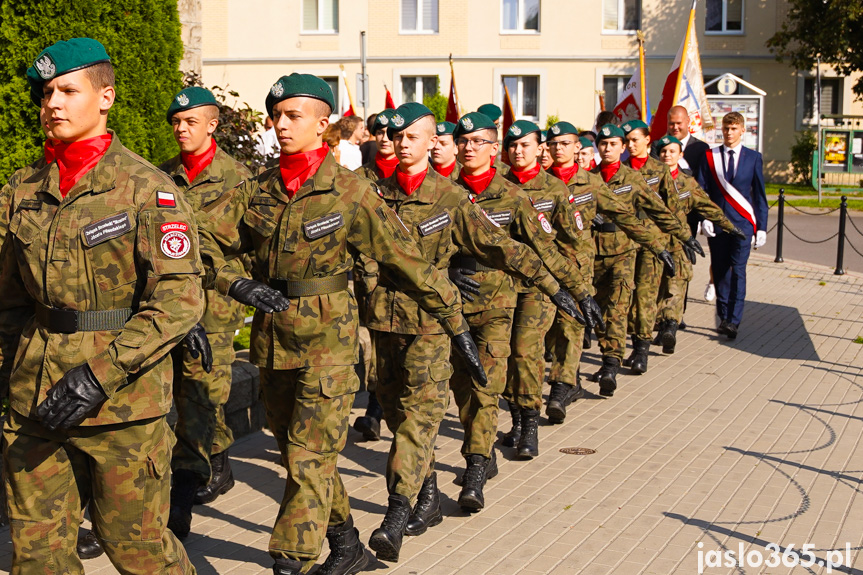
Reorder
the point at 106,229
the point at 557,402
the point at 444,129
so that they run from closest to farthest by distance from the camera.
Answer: the point at 106,229 < the point at 444,129 < the point at 557,402

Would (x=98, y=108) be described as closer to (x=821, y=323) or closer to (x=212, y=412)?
(x=212, y=412)

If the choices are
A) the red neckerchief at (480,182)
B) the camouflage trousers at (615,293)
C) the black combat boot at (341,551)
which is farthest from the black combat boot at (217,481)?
the camouflage trousers at (615,293)

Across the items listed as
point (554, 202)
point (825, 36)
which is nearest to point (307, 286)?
point (554, 202)

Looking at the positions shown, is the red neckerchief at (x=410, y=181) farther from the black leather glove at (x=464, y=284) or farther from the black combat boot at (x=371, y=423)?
the black combat boot at (x=371, y=423)

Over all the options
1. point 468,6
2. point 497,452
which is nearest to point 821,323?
point 497,452

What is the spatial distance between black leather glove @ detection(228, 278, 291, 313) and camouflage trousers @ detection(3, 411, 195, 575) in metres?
0.89

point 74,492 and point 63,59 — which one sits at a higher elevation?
point 63,59

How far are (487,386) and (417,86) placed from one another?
32722 millimetres

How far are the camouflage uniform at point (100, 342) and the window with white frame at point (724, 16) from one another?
123 ft

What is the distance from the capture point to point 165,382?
3.82 meters

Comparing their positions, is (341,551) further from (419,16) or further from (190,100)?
(419,16)

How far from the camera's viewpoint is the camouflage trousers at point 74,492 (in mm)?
3662

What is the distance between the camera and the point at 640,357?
33.3 feet

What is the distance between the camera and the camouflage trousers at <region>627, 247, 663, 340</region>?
1018 cm
